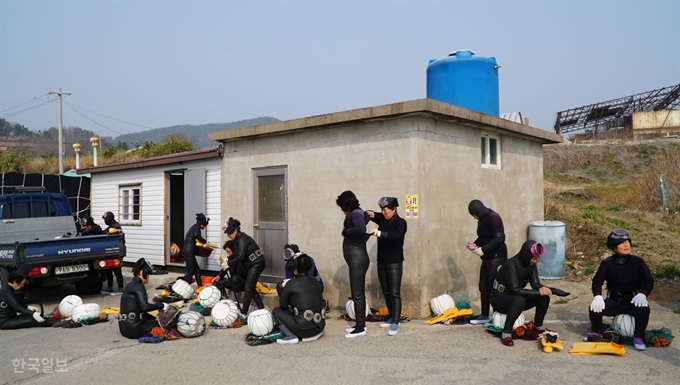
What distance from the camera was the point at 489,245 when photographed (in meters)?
6.98

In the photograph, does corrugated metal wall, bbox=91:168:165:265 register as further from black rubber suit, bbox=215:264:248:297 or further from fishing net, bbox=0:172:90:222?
black rubber suit, bbox=215:264:248:297

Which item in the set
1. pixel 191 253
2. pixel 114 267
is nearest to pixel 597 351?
pixel 191 253

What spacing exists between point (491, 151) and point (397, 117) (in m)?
2.64

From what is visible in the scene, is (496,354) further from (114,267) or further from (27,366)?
(114,267)

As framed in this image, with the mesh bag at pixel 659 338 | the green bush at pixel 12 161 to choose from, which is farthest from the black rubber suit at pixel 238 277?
the green bush at pixel 12 161

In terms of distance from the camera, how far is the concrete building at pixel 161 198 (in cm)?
1187

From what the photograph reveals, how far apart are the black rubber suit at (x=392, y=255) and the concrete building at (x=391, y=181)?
2.25ft

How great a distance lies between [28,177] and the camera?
60.7 feet

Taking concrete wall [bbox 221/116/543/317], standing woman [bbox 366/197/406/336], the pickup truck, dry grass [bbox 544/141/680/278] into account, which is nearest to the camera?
standing woman [bbox 366/197/406/336]

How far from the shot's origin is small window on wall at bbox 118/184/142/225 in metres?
13.9

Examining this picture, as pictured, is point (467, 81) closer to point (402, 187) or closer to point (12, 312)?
point (402, 187)

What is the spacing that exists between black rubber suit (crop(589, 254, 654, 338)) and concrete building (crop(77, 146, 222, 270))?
7.49 metres

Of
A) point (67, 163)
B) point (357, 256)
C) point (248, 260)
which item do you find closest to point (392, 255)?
point (357, 256)

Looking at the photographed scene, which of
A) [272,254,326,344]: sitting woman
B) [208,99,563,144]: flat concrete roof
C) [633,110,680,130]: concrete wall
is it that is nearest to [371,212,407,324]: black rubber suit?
[272,254,326,344]: sitting woman
